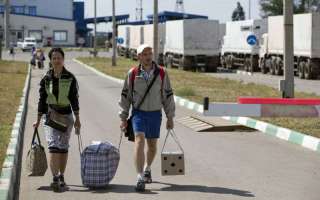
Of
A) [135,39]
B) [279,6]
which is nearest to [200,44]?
[135,39]

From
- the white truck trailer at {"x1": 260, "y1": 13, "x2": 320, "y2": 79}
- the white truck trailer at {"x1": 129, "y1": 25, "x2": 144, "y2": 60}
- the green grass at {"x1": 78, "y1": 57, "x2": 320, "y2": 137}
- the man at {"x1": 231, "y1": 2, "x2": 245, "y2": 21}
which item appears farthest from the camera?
the man at {"x1": 231, "y1": 2, "x2": 245, "y2": 21}

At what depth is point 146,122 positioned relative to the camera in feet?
28.8

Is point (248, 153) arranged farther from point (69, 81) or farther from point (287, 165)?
point (69, 81)

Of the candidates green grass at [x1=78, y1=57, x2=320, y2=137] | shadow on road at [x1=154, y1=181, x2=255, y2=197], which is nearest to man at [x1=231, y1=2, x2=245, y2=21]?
green grass at [x1=78, y1=57, x2=320, y2=137]

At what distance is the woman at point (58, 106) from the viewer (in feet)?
28.5

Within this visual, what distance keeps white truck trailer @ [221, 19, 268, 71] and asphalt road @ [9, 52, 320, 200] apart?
29.8m

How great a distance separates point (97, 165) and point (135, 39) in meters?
58.8

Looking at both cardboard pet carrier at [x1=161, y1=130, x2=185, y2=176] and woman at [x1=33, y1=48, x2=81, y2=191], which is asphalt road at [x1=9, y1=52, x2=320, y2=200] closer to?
cardboard pet carrier at [x1=161, y1=130, x2=185, y2=176]

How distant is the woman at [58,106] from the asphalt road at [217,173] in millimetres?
363

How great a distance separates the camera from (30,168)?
9102 millimetres

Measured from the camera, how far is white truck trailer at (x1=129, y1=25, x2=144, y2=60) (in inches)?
2509

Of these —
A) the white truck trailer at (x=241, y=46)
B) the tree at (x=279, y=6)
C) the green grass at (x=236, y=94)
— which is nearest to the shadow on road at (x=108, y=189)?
the green grass at (x=236, y=94)

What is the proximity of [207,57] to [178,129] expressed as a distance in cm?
2967

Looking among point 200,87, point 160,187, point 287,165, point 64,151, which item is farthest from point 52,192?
point 200,87
